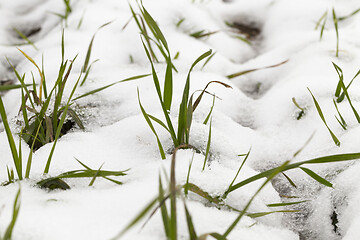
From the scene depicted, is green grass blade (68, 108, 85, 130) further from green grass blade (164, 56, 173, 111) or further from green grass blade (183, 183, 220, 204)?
green grass blade (183, 183, 220, 204)

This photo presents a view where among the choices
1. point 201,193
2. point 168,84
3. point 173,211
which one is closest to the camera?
point 173,211

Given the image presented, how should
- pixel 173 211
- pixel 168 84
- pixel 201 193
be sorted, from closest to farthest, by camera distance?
pixel 173 211 → pixel 201 193 → pixel 168 84

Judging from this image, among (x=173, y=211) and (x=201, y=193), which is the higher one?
(x=201, y=193)

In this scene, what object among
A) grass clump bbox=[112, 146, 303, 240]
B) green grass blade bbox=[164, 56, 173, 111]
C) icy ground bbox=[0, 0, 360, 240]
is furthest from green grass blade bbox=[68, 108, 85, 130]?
grass clump bbox=[112, 146, 303, 240]

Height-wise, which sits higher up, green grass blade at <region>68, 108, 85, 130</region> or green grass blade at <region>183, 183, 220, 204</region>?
green grass blade at <region>68, 108, 85, 130</region>

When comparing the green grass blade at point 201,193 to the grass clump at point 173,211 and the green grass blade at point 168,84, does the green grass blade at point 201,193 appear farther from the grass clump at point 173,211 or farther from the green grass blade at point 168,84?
the green grass blade at point 168,84

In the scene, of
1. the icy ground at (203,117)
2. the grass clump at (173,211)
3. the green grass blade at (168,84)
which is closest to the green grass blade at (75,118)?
the icy ground at (203,117)

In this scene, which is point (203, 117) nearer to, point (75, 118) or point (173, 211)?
point (75, 118)

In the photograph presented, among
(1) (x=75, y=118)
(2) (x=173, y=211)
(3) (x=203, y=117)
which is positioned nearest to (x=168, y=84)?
(3) (x=203, y=117)

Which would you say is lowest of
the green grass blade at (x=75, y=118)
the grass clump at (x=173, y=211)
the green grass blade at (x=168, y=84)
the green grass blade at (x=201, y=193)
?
the grass clump at (x=173, y=211)
